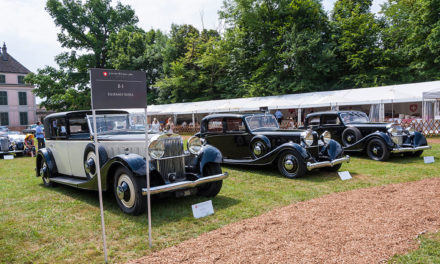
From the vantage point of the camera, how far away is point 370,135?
32.3 ft

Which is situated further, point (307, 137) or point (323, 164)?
point (307, 137)

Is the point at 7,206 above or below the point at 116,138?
below

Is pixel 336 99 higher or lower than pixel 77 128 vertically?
higher

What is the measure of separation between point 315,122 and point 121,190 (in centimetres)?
870

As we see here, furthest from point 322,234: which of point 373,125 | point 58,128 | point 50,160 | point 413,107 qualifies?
point 413,107

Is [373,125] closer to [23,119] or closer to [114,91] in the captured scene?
[114,91]

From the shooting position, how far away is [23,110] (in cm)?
4591

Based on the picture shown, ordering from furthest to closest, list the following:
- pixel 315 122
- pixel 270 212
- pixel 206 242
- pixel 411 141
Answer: pixel 315 122 < pixel 411 141 < pixel 270 212 < pixel 206 242

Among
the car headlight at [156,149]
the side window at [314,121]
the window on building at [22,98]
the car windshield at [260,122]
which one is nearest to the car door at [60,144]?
the car headlight at [156,149]

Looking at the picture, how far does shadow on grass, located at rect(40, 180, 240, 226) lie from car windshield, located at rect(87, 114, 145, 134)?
4.54 ft

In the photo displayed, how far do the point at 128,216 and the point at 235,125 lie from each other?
15.6ft

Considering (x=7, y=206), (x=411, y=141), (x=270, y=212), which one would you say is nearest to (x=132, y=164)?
(x=270, y=212)

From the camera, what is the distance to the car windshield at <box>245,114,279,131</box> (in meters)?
8.69

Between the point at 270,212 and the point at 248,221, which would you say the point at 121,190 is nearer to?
the point at 248,221
